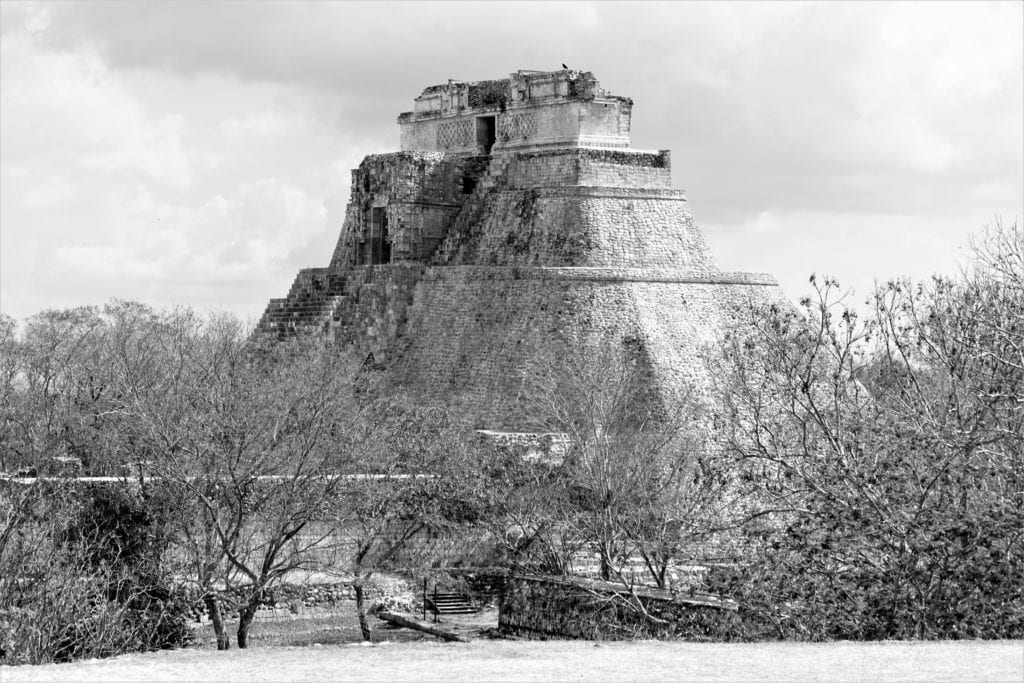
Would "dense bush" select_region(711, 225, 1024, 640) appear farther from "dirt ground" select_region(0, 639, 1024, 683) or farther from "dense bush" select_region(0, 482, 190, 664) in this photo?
"dense bush" select_region(0, 482, 190, 664)

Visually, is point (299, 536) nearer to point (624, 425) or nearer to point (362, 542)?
point (362, 542)

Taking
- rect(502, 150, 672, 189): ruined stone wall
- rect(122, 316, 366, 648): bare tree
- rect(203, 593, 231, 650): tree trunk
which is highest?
rect(502, 150, 672, 189): ruined stone wall

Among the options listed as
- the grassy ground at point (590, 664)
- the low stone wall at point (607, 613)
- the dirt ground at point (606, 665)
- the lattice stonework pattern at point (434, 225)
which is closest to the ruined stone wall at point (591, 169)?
the lattice stonework pattern at point (434, 225)

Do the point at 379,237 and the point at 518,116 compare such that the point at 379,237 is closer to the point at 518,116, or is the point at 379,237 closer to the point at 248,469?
the point at 518,116

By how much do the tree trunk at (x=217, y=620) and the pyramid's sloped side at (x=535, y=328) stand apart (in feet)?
45.7

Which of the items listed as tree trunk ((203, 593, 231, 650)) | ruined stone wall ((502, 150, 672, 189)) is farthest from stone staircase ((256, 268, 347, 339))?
tree trunk ((203, 593, 231, 650))

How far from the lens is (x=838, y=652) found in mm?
15812

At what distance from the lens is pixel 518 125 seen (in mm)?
45188

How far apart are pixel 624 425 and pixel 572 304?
403 centimetres

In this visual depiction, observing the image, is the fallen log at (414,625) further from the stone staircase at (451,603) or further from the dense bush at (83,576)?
the dense bush at (83,576)

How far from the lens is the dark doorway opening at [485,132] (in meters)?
46.9

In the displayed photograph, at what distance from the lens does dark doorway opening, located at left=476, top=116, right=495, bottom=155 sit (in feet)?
154

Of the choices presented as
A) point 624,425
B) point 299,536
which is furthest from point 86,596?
point 624,425

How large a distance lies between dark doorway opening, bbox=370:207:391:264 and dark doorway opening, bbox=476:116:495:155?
324 centimetres
